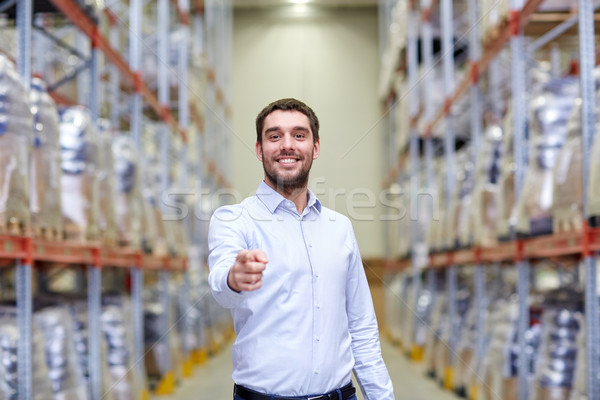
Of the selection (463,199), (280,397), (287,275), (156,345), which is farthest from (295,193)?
(156,345)

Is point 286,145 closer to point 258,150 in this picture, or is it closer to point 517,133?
point 258,150

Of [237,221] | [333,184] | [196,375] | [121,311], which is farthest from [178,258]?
[237,221]

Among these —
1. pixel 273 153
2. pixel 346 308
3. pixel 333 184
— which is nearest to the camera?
pixel 273 153

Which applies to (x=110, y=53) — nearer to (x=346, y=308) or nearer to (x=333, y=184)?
(x=333, y=184)

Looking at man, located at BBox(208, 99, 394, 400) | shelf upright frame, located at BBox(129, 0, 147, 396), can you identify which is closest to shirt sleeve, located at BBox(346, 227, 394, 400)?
man, located at BBox(208, 99, 394, 400)

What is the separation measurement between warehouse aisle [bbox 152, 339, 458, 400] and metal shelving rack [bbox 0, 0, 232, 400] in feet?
1.02

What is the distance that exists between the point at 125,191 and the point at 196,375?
3.65 m

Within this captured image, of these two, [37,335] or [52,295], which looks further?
[52,295]

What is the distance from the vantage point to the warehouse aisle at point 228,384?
681 cm

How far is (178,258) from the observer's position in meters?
8.27

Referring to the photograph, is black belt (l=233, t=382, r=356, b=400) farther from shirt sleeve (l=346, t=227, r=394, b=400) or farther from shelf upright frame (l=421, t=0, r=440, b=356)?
shelf upright frame (l=421, t=0, r=440, b=356)

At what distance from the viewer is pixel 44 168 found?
3.75 meters

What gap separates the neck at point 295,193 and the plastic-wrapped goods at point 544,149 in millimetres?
2780

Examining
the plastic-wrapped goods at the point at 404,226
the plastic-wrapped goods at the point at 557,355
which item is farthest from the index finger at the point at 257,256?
the plastic-wrapped goods at the point at 404,226
